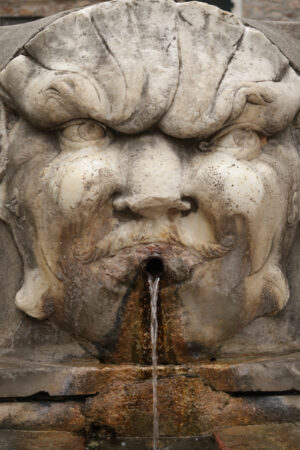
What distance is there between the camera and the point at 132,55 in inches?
91.9

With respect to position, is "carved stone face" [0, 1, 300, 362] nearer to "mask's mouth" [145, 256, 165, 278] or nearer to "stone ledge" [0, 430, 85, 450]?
"mask's mouth" [145, 256, 165, 278]

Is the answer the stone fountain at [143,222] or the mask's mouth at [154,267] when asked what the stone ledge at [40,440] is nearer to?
the stone fountain at [143,222]

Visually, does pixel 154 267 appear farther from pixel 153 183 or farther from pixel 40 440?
pixel 40 440

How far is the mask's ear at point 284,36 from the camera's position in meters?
2.55

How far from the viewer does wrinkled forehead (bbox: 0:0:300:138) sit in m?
2.32

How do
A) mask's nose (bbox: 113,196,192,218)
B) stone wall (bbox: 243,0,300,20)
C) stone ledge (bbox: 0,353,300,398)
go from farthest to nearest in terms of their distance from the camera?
stone wall (bbox: 243,0,300,20)
stone ledge (bbox: 0,353,300,398)
mask's nose (bbox: 113,196,192,218)

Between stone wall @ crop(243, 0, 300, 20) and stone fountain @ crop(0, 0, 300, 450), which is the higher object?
stone fountain @ crop(0, 0, 300, 450)

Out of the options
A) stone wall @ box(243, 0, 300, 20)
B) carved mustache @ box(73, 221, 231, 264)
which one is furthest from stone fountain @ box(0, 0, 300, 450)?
stone wall @ box(243, 0, 300, 20)

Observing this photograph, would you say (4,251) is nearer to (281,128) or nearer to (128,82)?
(128,82)

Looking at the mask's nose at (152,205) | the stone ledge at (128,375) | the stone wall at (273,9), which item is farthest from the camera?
the stone wall at (273,9)

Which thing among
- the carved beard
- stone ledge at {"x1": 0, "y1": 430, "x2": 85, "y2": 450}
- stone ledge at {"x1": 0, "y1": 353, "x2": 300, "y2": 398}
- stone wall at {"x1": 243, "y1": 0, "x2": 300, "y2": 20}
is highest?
the carved beard

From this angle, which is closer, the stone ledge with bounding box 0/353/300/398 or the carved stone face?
the carved stone face

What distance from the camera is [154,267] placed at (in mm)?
2338

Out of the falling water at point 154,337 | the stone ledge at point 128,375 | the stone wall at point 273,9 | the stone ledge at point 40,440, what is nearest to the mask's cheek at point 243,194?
the falling water at point 154,337
